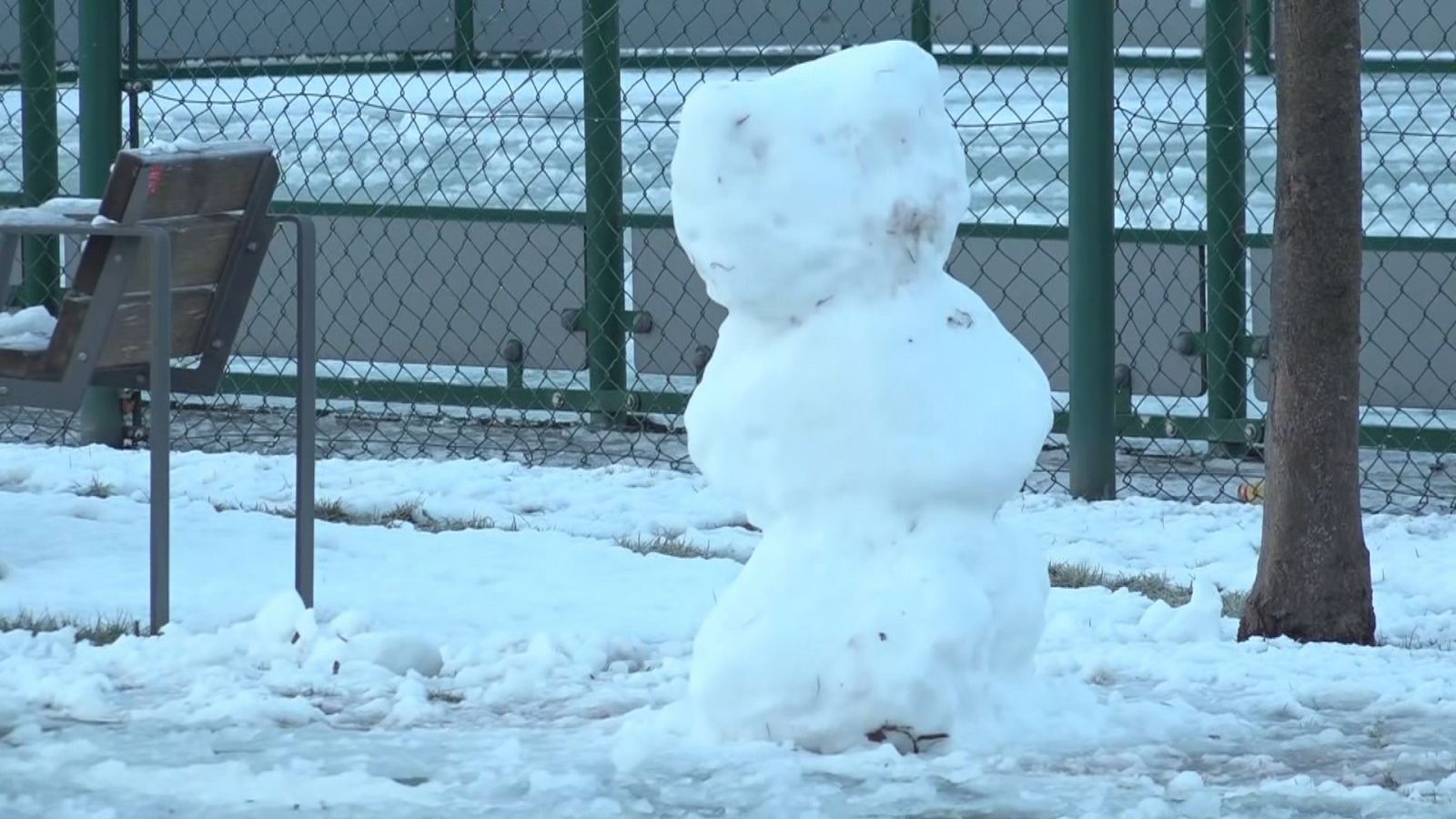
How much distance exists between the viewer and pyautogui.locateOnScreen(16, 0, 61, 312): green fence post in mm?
6469

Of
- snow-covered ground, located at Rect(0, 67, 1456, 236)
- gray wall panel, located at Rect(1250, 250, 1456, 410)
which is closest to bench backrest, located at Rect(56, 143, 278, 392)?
snow-covered ground, located at Rect(0, 67, 1456, 236)

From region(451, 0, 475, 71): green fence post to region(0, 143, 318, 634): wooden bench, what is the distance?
127 inches

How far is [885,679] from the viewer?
9.68 ft

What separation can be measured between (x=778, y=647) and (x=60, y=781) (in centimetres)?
98

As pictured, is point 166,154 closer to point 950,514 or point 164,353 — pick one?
point 164,353

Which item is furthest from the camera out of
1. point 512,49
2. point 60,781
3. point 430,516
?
point 512,49

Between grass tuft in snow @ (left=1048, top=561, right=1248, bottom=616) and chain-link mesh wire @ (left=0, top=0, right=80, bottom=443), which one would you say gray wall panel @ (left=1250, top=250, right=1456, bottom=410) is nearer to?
grass tuft in snow @ (left=1048, top=561, right=1248, bottom=616)

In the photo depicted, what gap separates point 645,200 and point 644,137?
242 mm

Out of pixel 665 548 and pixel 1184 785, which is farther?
pixel 665 548

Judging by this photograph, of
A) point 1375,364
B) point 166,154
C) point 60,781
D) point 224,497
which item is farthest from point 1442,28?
point 60,781

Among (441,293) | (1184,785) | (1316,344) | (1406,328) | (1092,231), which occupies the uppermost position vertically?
(1092,231)

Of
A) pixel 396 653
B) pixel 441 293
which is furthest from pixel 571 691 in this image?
pixel 441 293

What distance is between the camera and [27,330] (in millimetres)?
4027

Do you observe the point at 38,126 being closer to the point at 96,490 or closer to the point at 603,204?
the point at 96,490
